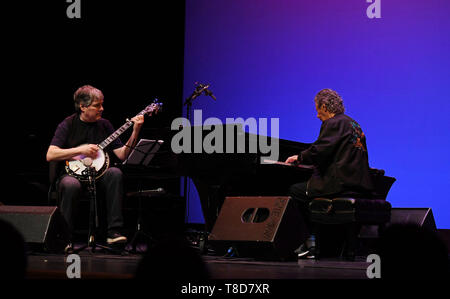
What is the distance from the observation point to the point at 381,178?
538 cm

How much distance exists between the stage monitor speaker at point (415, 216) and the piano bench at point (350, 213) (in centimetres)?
79

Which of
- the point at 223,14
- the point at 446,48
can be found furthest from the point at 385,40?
the point at 223,14

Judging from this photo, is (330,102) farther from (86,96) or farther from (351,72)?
(86,96)

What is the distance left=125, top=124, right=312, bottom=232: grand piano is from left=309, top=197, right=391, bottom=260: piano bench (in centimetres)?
43

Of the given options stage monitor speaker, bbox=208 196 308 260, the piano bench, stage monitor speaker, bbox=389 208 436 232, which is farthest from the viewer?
stage monitor speaker, bbox=389 208 436 232

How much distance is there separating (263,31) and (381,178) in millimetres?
2357

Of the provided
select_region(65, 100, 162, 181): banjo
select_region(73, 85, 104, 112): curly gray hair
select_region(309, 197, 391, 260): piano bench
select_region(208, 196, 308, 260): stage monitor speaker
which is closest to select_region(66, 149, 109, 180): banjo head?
select_region(65, 100, 162, 181): banjo

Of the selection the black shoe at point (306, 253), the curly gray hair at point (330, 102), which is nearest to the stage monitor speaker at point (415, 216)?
the black shoe at point (306, 253)

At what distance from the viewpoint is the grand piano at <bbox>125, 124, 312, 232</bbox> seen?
4.64 metres

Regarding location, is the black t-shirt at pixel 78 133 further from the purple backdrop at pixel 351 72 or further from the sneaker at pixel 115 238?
the purple backdrop at pixel 351 72

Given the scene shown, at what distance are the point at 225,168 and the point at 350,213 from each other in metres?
1.06

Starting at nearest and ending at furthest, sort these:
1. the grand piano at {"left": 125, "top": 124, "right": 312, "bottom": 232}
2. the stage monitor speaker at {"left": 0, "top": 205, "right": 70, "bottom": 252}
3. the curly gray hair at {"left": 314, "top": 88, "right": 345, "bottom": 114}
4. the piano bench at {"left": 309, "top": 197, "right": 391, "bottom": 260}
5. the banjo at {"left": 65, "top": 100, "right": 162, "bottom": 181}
A: the stage monitor speaker at {"left": 0, "top": 205, "right": 70, "bottom": 252}, the piano bench at {"left": 309, "top": 197, "right": 391, "bottom": 260}, the banjo at {"left": 65, "top": 100, "right": 162, "bottom": 181}, the grand piano at {"left": 125, "top": 124, "right": 312, "bottom": 232}, the curly gray hair at {"left": 314, "top": 88, "right": 345, "bottom": 114}

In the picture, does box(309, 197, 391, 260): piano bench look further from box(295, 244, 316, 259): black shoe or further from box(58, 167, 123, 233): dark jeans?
box(58, 167, 123, 233): dark jeans
